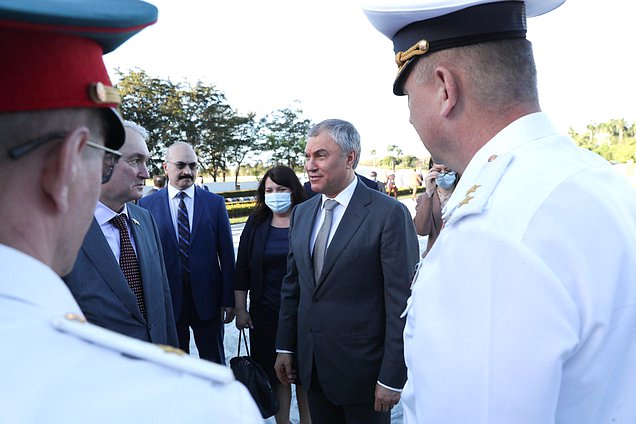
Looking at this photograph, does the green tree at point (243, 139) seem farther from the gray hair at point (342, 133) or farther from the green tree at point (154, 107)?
the gray hair at point (342, 133)

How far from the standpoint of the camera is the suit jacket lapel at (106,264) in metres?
2.25

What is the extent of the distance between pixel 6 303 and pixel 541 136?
1.14 metres

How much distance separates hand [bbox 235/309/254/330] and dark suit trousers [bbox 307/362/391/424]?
118 centimetres

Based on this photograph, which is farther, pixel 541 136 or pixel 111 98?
pixel 541 136

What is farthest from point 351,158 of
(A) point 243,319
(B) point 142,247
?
(A) point 243,319

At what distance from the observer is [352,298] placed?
2.60 meters

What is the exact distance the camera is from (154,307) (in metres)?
2.62

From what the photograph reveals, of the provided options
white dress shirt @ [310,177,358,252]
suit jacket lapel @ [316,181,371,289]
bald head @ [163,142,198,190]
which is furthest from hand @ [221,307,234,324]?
suit jacket lapel @ [316,181,371,289]

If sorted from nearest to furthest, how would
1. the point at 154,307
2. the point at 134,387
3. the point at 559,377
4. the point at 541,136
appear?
the point at 134,387
the point at 559,377
the point at 541,136
the point at 154,307

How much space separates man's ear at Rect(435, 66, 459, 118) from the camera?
46.4 inches

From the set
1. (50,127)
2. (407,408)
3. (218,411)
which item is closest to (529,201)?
(407,408)

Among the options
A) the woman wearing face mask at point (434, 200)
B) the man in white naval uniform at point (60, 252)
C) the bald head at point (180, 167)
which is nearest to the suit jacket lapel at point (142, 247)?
the bald head at point (180, 167)

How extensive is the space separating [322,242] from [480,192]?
1.77 meters

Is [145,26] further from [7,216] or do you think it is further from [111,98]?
[7,216]
